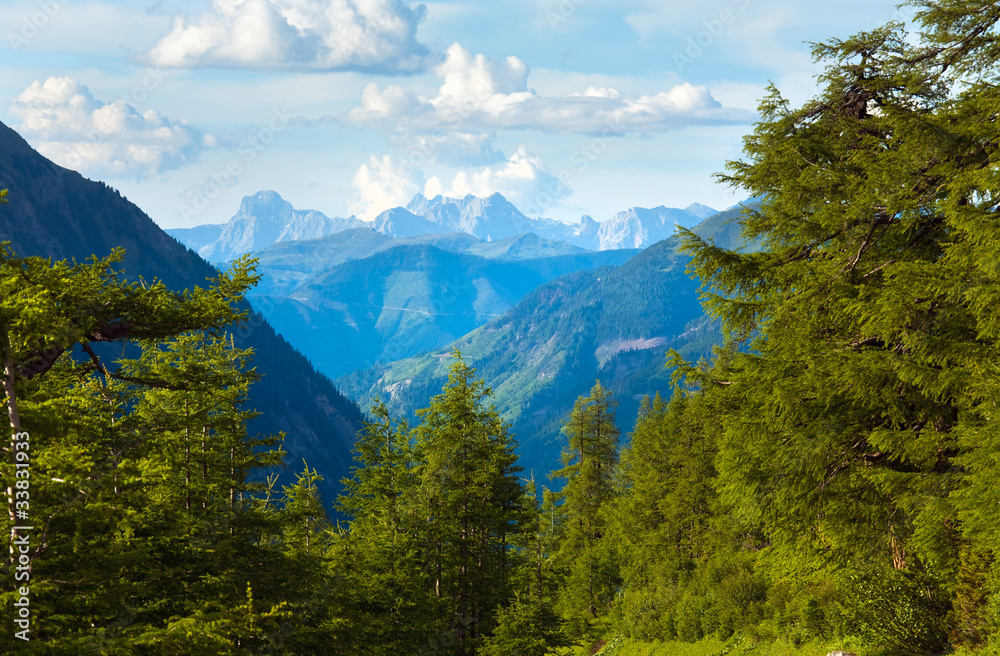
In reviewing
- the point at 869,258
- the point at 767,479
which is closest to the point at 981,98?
the point at 869,258

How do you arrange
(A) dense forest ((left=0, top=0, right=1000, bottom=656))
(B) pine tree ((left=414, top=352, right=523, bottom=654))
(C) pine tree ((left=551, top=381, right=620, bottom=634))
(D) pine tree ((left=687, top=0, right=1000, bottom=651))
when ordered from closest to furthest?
(A) dense forest ((left=0, top=0, right=1000, bottom=656)) < (D) pine tree ((left=687, top=0, right=1000, bottom=651)) < (B) pine tree ((left=414, top=352, right=523, bottom=654)) < (C) pine tree ((left=551, top=381, right=620, bottom=634))

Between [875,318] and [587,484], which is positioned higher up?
[875,318]

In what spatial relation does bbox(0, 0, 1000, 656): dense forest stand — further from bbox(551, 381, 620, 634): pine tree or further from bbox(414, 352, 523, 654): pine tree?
bbox(551, 381, 620, 634): pine tree

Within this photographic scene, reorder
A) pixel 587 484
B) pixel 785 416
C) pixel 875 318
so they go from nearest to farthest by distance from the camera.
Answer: pixel 875 318 < pixel 785 416 < pixel 587 484

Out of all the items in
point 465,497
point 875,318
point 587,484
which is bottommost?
point 587,484

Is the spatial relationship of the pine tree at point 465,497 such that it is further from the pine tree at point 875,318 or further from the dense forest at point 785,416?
the pine tree at point 875,318

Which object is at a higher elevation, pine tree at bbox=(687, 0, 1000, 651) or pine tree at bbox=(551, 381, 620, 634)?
pine tree at bbox=(687, 0, 1000, 651)

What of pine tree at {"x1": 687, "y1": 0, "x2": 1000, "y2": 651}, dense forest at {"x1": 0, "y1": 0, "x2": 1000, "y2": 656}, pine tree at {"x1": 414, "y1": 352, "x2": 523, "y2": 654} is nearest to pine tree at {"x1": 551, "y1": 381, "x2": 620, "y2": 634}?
pine tree at {"x1": 414, "y1": 352, "x2": 523, "y2": 654}

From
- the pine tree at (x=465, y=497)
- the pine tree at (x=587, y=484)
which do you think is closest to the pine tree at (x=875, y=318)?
the pine tree at (x=465, y=497)

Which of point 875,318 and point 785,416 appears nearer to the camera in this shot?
point 875,318

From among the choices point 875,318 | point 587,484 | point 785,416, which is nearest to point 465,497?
point 785,416

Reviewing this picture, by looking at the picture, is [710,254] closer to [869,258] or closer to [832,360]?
[869,258]

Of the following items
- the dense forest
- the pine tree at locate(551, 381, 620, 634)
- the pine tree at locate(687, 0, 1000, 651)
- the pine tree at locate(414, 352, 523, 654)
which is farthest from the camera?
the pine tree at locate(551, 381, 620, 634)

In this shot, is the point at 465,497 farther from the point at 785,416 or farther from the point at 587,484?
the point at 587,484
